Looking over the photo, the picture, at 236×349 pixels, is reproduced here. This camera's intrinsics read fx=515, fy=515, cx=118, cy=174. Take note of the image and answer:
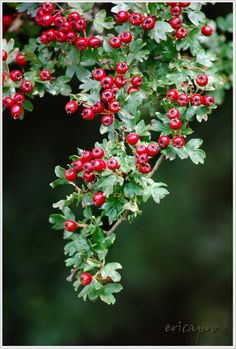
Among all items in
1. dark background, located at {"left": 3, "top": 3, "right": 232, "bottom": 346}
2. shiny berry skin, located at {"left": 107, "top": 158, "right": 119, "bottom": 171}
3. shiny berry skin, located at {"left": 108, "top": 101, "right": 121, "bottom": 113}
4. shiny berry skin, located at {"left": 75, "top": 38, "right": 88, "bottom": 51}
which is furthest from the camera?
dark background, located at {"left": 3, "top": 3, "right": 232, "bottom": 346}

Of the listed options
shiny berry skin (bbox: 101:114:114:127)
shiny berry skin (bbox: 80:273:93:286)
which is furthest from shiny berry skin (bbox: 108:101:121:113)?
shiny berry skin (bbox: 80:273:93:286)

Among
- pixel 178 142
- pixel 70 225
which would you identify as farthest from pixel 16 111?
pixel 178 142

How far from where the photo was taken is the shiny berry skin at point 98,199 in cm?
126

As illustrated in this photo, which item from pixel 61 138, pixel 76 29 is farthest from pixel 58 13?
pixel 61 138

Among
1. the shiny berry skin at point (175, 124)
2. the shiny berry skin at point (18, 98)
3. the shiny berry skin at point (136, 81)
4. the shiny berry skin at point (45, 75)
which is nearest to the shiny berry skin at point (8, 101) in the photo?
the shiny berry skin at point (18, 98)

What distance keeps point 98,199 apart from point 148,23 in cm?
51

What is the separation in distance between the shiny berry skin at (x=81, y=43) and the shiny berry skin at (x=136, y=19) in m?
0.14

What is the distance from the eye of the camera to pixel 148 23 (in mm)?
1398

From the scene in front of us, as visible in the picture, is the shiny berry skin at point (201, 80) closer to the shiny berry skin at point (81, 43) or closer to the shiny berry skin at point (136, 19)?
the shiny berry skin at point (136, 19)

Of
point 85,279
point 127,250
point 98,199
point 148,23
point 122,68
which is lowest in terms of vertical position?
point 127,250

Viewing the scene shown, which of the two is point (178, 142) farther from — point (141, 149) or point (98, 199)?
point (98, 199)

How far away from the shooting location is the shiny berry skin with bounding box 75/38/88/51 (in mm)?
1434

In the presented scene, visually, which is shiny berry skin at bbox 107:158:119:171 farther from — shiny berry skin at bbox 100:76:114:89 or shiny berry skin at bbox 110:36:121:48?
shiny berry skin at bbox 110:36:121:48

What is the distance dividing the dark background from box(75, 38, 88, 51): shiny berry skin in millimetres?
1399
